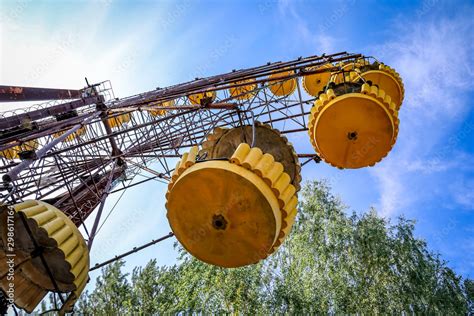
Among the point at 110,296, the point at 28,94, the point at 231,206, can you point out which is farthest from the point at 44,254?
the point at 110,296

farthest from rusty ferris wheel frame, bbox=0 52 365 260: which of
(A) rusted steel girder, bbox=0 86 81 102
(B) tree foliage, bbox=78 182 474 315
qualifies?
(B) tree foliage, bbox=78 182 474 315

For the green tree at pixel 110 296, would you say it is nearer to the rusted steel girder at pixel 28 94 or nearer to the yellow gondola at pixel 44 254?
the rusted steel girder at pixel 28 94

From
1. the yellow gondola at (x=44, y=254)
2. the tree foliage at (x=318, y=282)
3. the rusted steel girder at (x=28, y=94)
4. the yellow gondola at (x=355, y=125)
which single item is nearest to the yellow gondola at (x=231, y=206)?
the yellow gondola at (x=44, y=254)

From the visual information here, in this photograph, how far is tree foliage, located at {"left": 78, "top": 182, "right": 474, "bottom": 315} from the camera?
44.8 ft

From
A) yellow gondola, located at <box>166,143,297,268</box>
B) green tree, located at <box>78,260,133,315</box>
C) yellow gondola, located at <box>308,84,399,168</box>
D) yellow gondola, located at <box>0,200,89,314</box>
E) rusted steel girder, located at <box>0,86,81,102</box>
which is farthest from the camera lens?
green tree, located at <box>78,260,133,315</box>

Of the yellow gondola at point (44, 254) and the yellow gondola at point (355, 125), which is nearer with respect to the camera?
the yellow gondola at point (44, 254)

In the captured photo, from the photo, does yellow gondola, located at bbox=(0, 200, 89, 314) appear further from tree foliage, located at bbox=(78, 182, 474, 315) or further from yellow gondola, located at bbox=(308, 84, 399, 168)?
tree foliage, located at bbox=(78, 182, 474, 315)

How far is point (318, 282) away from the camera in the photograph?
14.3m

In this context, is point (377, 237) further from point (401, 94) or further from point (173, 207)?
point (173, 207)

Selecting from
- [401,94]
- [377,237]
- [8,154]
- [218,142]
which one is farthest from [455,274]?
[8,154]

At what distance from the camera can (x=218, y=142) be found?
5762 millimetres

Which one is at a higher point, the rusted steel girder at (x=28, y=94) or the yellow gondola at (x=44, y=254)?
the rusted steel girder at (x=28, y=94)

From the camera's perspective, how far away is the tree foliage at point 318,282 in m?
13.6

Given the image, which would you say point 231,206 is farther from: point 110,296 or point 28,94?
point 110,296
